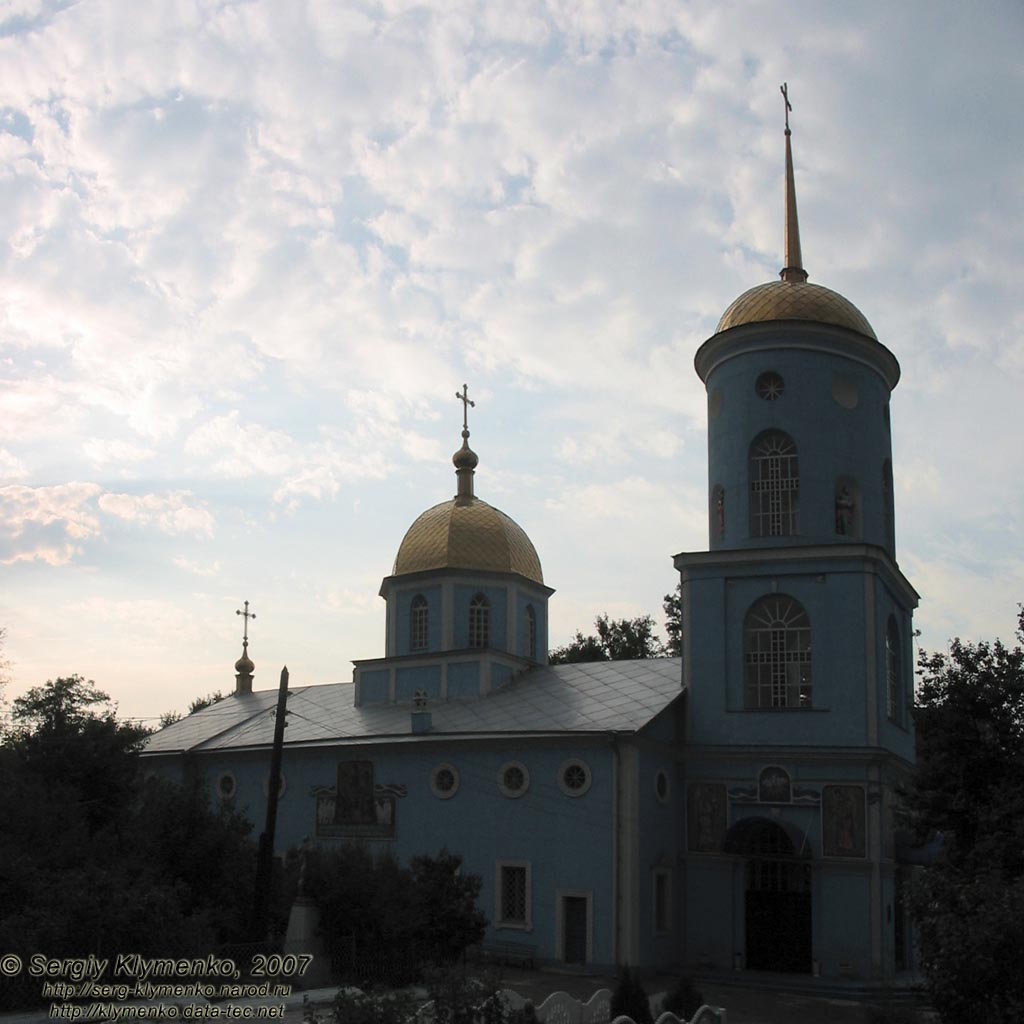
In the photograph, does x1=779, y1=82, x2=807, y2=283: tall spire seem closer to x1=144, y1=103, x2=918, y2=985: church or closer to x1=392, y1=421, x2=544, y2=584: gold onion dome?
x1=144, y1=103, x2=918, y2=985: church

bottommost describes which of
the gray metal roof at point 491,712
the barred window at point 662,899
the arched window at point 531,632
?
the barred window at point 662,899

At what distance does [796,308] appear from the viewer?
24797 mm

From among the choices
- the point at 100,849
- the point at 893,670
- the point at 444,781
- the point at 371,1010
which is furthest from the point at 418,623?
the point at 371,1010

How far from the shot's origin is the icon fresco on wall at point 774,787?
73.7 feet

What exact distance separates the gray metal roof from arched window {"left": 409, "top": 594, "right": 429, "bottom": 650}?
180 centimetres

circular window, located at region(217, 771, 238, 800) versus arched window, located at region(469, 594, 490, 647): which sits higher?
arched window, located at region(469, 594, 490, 647)

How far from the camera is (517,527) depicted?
102 feet

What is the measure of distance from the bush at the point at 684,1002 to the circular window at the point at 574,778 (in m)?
6.59

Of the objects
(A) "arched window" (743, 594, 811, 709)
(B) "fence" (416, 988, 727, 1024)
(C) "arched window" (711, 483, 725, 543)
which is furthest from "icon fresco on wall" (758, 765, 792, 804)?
(B) "fence" (416, 988, 727, 1024)

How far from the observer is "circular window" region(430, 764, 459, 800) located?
954 inches

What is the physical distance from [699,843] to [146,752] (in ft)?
46.0

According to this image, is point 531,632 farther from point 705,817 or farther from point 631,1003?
point 631,1003

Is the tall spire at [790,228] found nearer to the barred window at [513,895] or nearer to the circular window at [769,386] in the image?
the circular window at [769,386]

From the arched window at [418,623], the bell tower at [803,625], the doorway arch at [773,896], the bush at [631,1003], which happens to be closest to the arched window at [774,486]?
the bell tower at [803,625]
